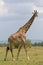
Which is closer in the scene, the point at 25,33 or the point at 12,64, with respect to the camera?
the point at 12,64

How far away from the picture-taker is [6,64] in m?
17.6

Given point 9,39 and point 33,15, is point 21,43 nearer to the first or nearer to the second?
point 9,39

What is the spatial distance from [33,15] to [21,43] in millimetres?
2235

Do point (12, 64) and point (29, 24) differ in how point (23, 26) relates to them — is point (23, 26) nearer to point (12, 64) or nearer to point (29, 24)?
point (29, 24)

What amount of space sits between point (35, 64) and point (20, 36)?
2.23 meters

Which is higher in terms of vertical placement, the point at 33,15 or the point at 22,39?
the point at 33,15


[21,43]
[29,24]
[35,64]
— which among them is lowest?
[35,64]

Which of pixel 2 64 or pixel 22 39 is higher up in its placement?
pixel 22 39

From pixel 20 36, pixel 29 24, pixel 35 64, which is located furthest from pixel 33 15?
pixel 35 64

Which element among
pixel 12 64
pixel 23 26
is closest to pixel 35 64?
pixel 12 64

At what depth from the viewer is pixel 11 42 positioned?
19.2 m

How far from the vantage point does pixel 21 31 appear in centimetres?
1911

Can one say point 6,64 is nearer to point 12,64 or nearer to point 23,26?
point 12,64

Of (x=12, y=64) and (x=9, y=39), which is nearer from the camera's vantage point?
(x=12, y=64)
